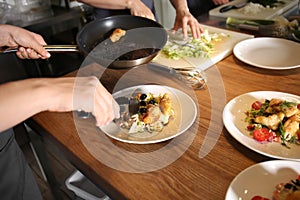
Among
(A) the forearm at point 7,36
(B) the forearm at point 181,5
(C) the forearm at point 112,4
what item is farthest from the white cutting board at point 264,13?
(A) the forearm at point 7,36

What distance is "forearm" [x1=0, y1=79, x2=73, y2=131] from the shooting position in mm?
623

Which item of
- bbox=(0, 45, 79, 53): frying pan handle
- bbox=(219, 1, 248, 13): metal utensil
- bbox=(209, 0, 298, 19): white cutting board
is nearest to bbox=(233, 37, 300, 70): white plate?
bbox=(209, 0, 298, 19): white cutting board

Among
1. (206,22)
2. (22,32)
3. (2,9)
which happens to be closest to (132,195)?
(22,32)

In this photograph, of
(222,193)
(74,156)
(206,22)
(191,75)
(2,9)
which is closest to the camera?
(222,193)

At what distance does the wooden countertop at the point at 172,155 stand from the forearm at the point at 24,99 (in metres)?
0.20

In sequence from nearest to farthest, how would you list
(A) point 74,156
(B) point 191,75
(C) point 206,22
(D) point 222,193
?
(D) point 222,193
(A) point 74,156
(B) point 191,75
(C) point 206,22

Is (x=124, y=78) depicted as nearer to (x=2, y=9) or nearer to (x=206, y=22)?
(x=206, y=22)

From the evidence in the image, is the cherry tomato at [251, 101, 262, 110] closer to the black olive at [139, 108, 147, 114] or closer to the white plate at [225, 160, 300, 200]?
the white plate at [225, 160, 300, 200]

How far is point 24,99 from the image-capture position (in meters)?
0.64

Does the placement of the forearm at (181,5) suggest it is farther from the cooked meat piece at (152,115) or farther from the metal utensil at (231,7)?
the cooked meat piece at (152,115)

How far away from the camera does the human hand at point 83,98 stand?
695 millimetres

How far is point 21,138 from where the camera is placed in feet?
6.97

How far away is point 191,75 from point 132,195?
57 cm

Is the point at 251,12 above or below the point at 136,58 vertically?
below
